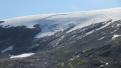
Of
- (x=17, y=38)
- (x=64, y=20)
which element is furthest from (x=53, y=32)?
(x=64, y=20)

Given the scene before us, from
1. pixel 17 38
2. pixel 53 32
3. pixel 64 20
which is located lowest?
pixel 17 38

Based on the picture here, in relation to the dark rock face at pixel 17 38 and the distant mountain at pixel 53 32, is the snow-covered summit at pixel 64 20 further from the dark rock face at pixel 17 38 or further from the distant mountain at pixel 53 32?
the dark rock face at pixel 17 38

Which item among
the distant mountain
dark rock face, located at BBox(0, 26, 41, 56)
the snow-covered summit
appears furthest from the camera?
the snow-covered summit

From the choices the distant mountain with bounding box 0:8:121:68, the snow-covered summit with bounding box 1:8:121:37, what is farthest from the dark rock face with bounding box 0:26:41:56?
the snow-covered summit with bounding box 1:8:121:37

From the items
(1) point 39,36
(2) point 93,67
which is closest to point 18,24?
(1) point 39,36

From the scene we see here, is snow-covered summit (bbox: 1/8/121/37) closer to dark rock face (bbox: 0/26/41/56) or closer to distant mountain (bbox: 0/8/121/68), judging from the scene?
distant mountain (bbox: 0/8/121/68)

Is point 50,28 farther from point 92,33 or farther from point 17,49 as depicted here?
point 92,33

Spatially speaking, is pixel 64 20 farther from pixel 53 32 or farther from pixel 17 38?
pixel 17 38

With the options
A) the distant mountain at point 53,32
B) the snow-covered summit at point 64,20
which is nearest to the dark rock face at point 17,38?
the distant mountain at point 53,32

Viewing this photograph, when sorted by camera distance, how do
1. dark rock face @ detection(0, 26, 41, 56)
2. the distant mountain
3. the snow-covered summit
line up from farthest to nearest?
1. the snow-covered summit
2. dark rock face @ detection(0, 26, 41, 56)
3. the distant mountain
